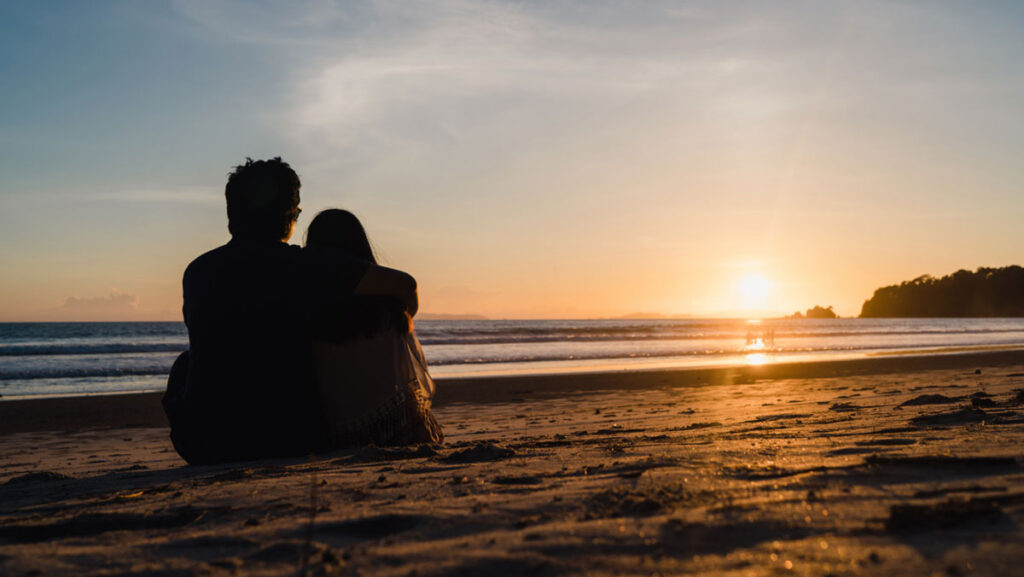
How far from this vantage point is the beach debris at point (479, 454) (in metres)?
3.50

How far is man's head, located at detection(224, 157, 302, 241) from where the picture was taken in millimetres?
3602

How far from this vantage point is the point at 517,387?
13.4 meters

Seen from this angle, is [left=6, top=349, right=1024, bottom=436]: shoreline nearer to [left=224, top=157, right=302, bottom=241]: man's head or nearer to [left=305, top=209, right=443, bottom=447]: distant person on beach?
[left=305, top=209, right=443, bottom=447]: distant person on beach

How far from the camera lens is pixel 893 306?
126 meters

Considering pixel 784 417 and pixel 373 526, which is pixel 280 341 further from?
pixel 784 417

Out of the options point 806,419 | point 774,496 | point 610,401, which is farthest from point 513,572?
point 610,401

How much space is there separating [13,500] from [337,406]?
1.45 m

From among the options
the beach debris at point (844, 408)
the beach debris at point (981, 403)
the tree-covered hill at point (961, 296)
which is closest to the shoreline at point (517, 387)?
the beach debris at point (844, 408)

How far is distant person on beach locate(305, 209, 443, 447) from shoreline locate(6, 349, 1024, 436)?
6.52 metres

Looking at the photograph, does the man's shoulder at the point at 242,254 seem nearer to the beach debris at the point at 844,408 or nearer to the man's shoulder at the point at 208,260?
the man's shoulder at the point at 208,260

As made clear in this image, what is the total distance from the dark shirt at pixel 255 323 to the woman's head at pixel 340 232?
1.65 feet

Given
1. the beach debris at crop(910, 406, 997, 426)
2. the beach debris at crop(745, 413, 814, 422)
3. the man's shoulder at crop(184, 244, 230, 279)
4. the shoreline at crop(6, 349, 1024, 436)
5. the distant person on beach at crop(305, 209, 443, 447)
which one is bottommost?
the shoreline at crop(6, 349, 1024, 436)

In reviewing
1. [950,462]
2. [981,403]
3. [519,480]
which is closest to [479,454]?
[519,480]

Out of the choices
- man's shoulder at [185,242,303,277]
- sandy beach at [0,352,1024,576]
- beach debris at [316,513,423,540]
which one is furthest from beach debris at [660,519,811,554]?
man's shoulder at [185,242,303,277]
